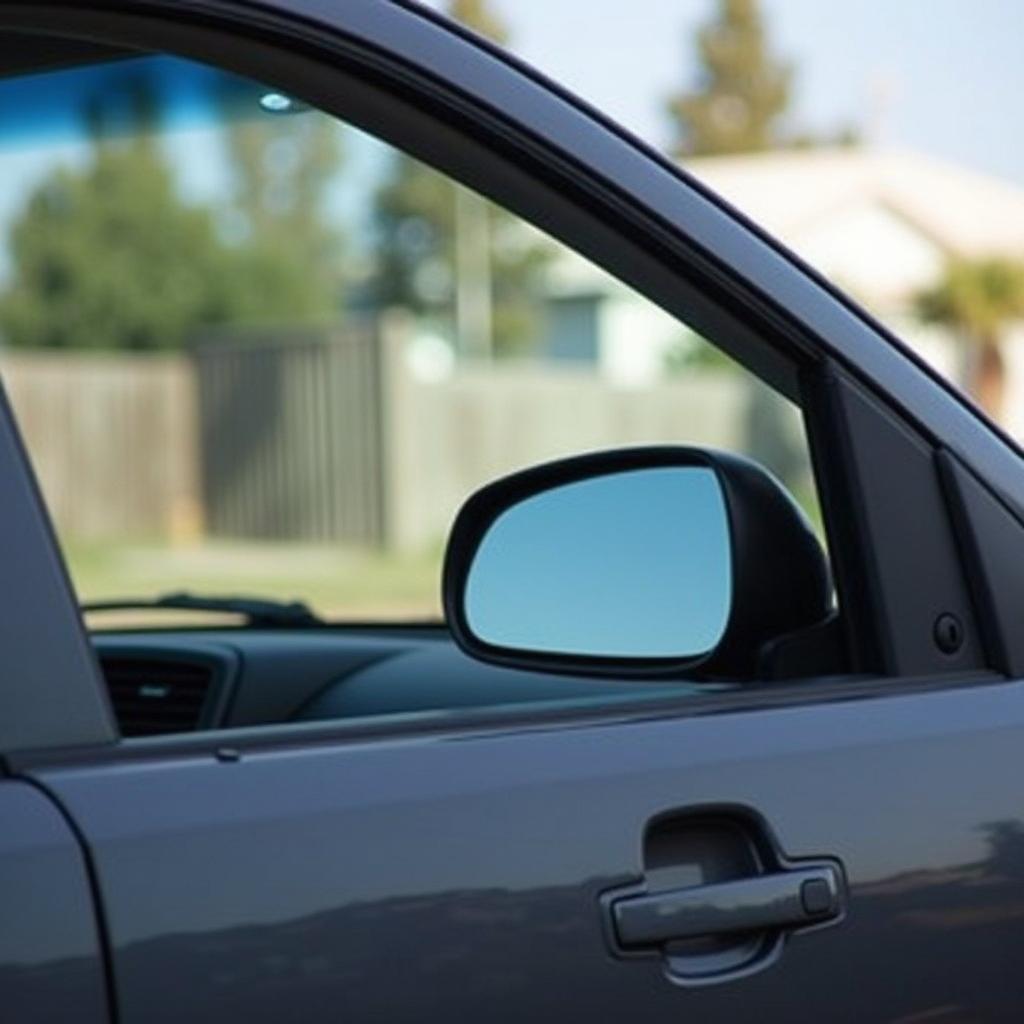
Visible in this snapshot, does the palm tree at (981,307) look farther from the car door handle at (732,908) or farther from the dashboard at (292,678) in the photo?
the car door handle at (732,908)

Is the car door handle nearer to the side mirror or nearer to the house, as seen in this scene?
the side mirror

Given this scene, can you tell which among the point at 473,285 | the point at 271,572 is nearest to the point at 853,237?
the point at 473,285

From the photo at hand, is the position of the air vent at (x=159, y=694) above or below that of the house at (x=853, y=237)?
below

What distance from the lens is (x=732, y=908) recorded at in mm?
1782

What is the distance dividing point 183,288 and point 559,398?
15295 mm

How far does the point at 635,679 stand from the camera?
2084 millimetres

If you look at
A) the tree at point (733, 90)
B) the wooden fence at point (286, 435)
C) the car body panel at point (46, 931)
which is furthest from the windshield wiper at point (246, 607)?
the tree at point (733, 90)

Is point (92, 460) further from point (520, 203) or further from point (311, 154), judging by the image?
point (311, 154)

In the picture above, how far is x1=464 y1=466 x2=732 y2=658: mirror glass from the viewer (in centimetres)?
206

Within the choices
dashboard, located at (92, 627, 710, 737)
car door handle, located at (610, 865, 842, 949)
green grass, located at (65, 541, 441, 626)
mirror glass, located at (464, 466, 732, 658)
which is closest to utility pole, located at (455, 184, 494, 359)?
green grass, located at (65, 541, 441, 626)

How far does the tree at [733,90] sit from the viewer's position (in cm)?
8488

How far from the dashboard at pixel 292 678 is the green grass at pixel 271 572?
1386 cm

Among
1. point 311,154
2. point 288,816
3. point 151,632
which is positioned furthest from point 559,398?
point 311,154

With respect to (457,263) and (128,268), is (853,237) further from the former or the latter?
(128,268)
